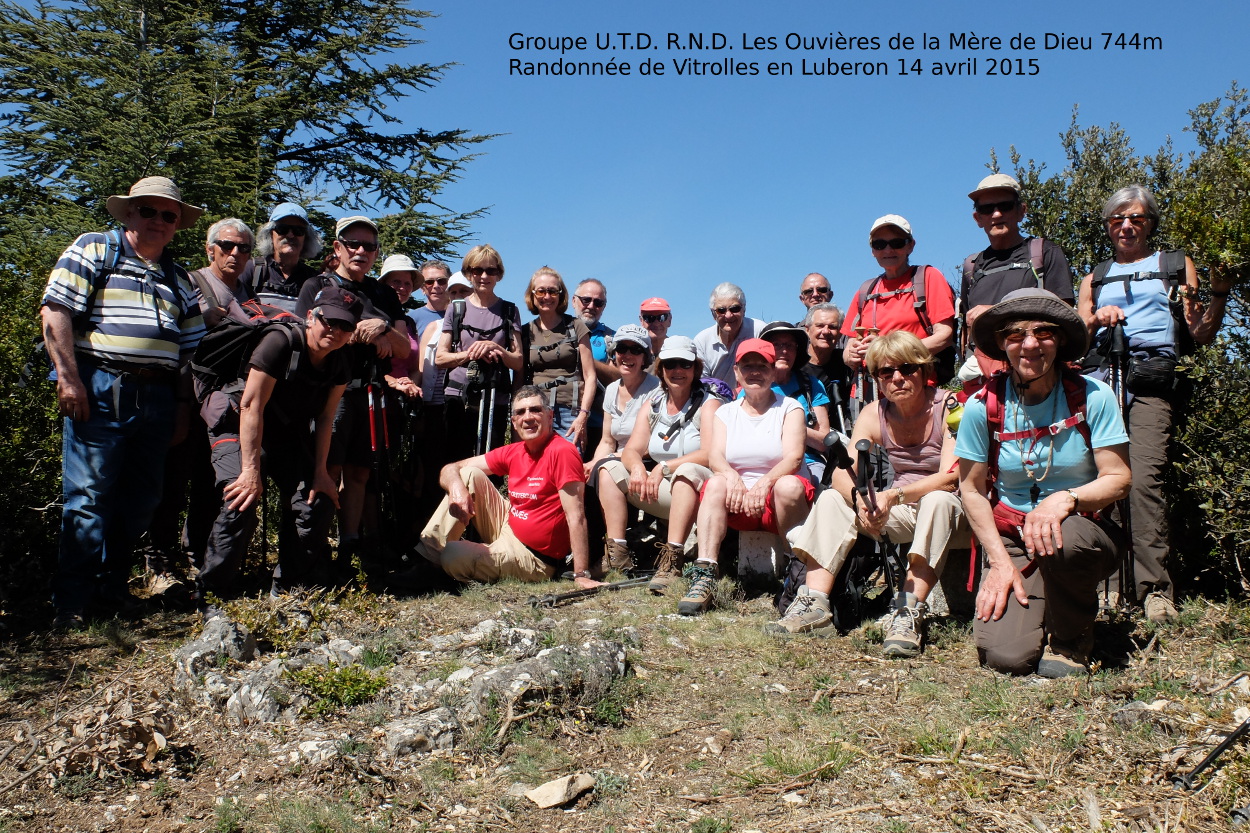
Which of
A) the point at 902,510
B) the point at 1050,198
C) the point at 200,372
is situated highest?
the point at 1050,198

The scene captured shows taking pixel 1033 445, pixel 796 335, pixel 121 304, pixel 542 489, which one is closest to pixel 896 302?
pixel 796 335

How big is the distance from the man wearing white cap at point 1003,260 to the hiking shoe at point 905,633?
2013 mm

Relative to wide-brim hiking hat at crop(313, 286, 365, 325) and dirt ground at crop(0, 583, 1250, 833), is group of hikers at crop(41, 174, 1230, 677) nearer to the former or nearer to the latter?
wide-brim hiking hat at crop(313, 286, 365, 325)

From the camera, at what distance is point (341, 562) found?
6.19 metres

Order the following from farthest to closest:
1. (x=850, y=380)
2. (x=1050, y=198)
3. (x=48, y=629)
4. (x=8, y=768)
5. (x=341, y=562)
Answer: (x=1050, y=198), (x=850, y=380), (x=341, y=562), (x=48, y=629), (x=8, y=768)

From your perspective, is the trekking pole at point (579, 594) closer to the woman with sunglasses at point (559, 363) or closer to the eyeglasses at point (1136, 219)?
the woman with sunglasses at point (559, 363)

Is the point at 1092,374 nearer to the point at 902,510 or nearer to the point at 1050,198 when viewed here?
the point at 902,510

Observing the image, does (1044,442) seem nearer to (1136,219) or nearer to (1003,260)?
(1136,219)

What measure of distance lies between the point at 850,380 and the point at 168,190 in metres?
4.80

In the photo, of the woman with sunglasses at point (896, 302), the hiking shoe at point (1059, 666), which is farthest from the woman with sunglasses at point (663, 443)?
the hiking shoe at point (1059, 666)

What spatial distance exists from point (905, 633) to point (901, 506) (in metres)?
0.75

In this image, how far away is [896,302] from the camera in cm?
652

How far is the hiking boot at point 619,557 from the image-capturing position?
6.70 meters

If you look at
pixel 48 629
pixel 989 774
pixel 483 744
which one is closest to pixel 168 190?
pixel 48 629
